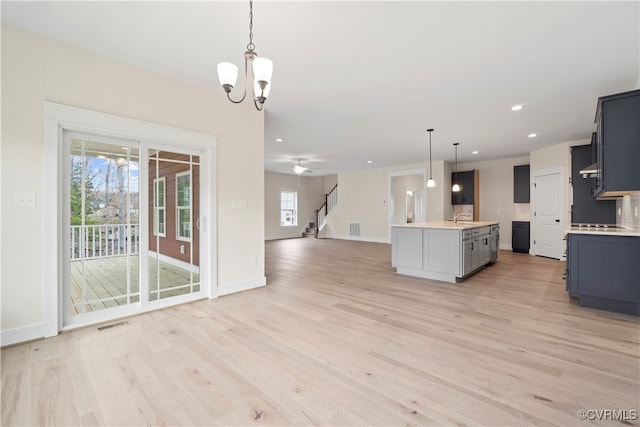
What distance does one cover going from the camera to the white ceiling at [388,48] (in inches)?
89.7

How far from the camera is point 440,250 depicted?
15.8 ft

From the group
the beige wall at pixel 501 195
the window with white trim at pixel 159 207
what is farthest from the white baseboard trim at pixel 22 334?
the beige wall at pixel 501 195

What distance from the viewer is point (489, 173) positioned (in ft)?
29.6

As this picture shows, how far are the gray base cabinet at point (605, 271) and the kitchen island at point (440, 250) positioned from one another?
4.44ft

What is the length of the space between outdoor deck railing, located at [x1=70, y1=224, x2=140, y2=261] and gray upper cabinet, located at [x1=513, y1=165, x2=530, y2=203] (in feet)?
30.2

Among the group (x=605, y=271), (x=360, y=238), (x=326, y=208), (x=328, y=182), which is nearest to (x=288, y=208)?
(x=326, y=208)

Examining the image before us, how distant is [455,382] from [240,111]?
4076mm

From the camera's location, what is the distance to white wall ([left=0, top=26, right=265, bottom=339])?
247 cm

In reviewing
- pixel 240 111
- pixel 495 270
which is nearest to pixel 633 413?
pixel 495 270

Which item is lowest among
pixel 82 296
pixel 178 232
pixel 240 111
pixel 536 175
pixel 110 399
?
pixel 110 399

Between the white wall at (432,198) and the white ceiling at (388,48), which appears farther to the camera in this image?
the white wall at (432,198)

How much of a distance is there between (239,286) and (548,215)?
7.60 metres

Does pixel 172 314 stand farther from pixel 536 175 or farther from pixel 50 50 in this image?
pixel 536 175

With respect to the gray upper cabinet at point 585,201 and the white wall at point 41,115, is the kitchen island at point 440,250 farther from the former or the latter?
the white wall at point 41,115
